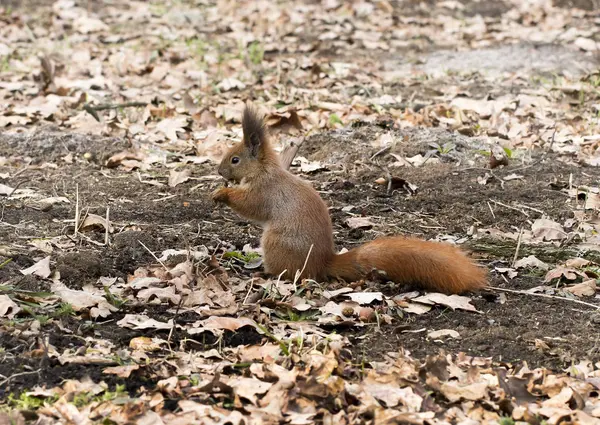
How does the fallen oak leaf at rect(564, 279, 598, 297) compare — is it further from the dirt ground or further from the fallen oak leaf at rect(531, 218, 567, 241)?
the fallen oak leaf at rect(531, 218, 567, 241)

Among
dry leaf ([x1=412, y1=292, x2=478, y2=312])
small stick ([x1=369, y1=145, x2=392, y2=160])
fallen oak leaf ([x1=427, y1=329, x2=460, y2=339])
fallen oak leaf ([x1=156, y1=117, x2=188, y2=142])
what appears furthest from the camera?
fallen oak leaf ([x1=156, y1=117, x2=188, y2=142])

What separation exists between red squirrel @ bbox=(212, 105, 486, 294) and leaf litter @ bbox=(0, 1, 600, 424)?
0.42 ft

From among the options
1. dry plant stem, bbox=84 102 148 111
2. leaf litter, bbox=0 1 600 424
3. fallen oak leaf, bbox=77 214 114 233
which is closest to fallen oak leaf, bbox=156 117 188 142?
leaf litter, bbox=0 1 600 424

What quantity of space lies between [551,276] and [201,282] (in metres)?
1.68

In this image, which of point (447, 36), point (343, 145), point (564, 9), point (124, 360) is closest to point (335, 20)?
point (447, 36)

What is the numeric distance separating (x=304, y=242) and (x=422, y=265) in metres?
0.58

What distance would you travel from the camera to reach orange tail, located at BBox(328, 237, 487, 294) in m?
3.92

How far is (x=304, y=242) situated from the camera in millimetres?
4148

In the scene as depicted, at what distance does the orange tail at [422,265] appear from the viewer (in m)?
3.92

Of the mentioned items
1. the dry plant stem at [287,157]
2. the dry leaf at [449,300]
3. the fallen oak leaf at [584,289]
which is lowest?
the fallen oak leaf at [584,289]

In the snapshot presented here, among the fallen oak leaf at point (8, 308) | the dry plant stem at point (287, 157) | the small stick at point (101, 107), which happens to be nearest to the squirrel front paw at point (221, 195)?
the dry plant stem at point (287, 157)

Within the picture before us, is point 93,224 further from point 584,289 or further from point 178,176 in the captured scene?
point 584,289

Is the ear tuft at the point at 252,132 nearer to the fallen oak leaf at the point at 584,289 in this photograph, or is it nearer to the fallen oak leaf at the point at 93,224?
the fallen oak leaf at the point at 93,224

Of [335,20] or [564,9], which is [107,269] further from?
[564,9]
